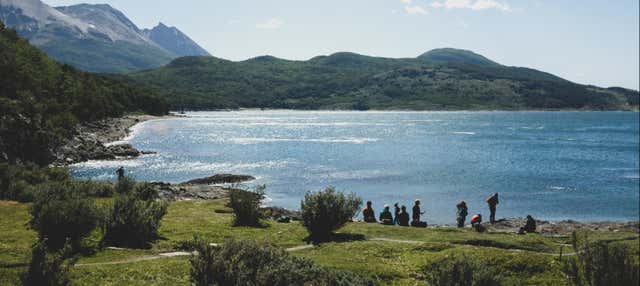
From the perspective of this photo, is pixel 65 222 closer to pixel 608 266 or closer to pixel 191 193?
pixel 608 266

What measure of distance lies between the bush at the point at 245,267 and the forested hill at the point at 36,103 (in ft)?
165

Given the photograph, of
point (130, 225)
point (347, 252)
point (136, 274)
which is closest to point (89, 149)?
point (130, 225)

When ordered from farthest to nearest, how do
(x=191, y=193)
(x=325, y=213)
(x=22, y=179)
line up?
(x=191, y=193) → (x=22, y=179) → (x=325, y=213)

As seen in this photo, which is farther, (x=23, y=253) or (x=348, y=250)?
(x=348, y=250)

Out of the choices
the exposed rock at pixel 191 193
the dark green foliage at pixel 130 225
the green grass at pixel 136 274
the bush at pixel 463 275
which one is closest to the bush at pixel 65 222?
the dark green foliage at pixel 130 225

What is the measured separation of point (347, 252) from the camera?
20.6 meters

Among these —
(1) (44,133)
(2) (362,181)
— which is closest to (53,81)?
(1) (44,133)

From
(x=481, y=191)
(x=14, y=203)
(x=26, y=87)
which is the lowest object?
(x=481, y=191)

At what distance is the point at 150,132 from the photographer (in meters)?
142

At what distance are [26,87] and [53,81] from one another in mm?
19381

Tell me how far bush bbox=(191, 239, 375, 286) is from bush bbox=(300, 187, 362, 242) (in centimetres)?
1061

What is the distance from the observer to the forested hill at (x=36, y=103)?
209 ft

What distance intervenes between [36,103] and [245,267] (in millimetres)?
77343

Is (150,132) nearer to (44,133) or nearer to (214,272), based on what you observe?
(44,133)
